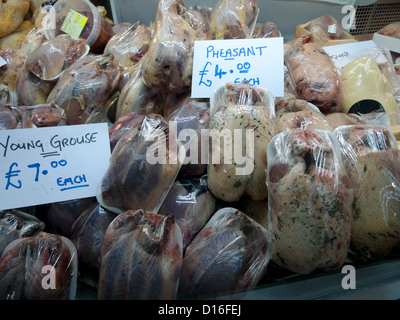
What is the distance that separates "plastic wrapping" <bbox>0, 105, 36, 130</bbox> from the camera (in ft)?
3.36

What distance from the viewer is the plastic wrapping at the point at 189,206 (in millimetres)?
939

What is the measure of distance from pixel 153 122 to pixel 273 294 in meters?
0.59

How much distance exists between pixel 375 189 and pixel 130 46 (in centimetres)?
133

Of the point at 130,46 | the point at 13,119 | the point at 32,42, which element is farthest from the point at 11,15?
the point at 13,119

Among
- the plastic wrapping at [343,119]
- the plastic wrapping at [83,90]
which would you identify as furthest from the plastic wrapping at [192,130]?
the plastic wrapping at [343,119]

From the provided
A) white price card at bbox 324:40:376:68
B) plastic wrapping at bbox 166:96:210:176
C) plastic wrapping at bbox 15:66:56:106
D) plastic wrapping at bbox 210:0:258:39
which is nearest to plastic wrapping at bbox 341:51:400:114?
white price card at bbox 324:40:376:68

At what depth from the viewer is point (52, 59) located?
141 centimetres

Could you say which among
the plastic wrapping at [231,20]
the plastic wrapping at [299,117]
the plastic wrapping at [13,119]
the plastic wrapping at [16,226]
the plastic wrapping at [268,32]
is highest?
the plastic wrapping at [231,20]

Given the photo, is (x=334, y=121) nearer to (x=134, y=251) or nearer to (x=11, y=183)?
(x=134, y=251)

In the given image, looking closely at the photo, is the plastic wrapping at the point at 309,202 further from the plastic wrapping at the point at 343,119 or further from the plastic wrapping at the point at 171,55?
the plastic wrapping at the point at 171,55

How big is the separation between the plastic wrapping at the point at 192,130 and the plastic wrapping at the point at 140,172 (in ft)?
0.24

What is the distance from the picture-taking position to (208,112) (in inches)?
43.1

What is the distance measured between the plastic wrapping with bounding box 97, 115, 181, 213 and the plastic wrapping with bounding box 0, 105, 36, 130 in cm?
34

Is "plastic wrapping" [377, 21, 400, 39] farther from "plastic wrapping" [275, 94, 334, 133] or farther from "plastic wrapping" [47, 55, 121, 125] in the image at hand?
"plastic wrapping" [47, 55, 121, 125]
